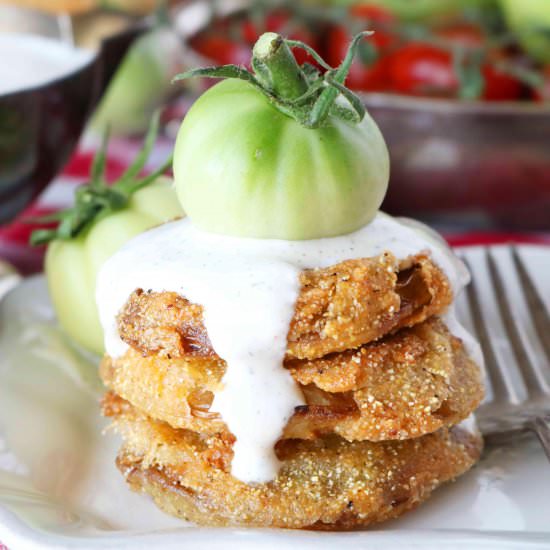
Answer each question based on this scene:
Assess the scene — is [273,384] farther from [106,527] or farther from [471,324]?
[471,324]

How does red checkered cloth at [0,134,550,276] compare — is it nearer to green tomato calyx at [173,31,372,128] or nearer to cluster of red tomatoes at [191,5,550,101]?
cluster of red tomatoes at [191,5,550,101]

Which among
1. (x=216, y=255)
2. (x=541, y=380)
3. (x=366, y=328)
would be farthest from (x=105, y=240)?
(x=541, y=380)

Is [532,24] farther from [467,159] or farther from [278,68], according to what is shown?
[278,68]

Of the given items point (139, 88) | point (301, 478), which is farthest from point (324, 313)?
point (139, 88)

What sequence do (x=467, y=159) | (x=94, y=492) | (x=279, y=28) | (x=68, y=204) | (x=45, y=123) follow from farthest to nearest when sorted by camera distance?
(x=279, y=28)
(x=68, y=204)
(x=467, y=159)
(x=45, y=123)
(x=94, y=492)

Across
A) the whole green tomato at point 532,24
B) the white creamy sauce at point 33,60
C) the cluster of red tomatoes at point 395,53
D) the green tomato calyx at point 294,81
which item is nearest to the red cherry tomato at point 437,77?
the cluster of red tomatoes at point 395,53

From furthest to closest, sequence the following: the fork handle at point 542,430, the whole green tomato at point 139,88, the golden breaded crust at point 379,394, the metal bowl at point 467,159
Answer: the whole green tomato at point 139,88 → the metal bowl at point 467,159 → the fork handle at point 542,430 → the golden breaded crust at point 379,394

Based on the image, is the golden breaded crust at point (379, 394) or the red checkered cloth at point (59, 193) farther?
the red checkered cloth at point (59, 193)

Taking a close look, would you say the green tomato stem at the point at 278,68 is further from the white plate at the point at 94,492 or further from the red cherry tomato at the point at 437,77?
the red cherry tomato at the point at 437,77
